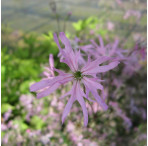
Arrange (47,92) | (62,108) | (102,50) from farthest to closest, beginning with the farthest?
(62,108) → (102,50) → (47,92)

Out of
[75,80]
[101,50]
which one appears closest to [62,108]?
[101,50]

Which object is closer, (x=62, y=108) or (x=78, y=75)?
(x=78, y=75)

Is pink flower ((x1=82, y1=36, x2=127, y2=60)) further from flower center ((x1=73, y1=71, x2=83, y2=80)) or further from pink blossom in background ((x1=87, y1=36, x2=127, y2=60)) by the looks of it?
flower center ((x1=73, y1=71, x2=83, y2=80))

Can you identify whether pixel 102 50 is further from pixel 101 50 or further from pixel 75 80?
pixel 75 80

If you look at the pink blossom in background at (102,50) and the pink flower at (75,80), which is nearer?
the pink flower at (75,80)

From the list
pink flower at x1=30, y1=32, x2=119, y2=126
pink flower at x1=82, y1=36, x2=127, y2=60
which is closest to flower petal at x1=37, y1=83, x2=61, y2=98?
pink flower at x1=30, y1=32, x2=119, y2=126

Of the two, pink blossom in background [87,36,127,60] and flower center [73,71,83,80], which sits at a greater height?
pink blossom in background [87,36,127,60]

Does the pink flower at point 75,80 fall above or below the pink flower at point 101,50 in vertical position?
below

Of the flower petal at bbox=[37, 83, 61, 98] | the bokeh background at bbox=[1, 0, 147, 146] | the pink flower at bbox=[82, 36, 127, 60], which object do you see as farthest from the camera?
the bokeh background at bbox=[1, 0, 147, 146]

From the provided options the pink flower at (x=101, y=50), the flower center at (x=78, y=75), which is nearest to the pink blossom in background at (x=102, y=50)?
the pink flower at (x=101, y=50)

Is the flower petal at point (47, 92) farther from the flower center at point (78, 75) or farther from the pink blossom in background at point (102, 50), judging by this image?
the pink blossom in background at point (102, 50)

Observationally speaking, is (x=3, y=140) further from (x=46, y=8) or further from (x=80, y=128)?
(x=46, y=8)

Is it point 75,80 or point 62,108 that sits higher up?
point 75,80
